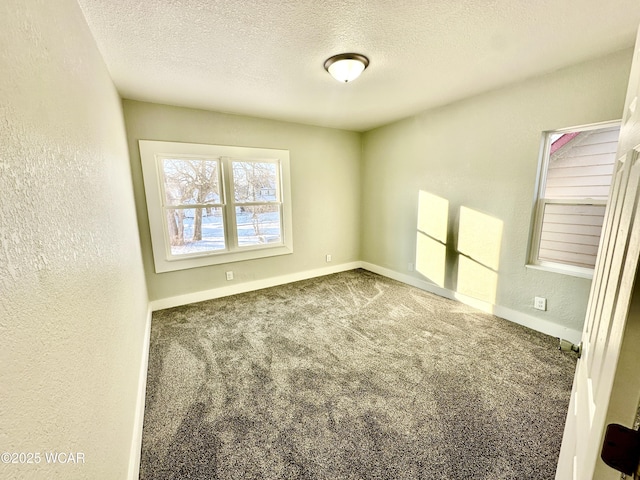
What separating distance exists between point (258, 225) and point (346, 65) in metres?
2.35

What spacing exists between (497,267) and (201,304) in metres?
3.51

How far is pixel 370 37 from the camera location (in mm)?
1775

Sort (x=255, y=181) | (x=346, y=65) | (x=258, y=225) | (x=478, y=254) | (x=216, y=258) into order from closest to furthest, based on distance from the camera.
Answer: (x=346, y=65)
(x=478, y=254)
(x=216, y=258)
(x=255, y=181)
(x=258, y=225)

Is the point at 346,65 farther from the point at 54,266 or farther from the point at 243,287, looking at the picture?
the point at 243,287

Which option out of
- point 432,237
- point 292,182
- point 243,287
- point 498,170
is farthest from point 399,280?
point 243,287

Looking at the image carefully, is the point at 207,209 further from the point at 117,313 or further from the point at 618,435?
the point at 618,435

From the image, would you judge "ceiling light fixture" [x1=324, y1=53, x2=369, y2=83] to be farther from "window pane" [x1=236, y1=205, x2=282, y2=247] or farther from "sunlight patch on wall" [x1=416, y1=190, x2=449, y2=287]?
"window pane" [x1=236, y1=205, x2=282, y2=247]

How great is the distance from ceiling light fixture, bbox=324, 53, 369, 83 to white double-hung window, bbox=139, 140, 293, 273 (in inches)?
68.7

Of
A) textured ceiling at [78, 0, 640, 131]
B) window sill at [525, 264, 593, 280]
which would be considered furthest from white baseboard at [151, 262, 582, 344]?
textured ceiling at [78, 0, 640, 131]

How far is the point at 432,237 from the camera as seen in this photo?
137 inches

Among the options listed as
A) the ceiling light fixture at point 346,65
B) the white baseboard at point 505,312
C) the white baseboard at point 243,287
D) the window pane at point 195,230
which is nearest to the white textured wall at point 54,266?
the ceiling light fixture at point 346,65

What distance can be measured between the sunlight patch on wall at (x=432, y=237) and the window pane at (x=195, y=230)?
2.72 meters

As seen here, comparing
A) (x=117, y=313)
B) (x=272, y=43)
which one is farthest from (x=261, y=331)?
(x=272, y=43)

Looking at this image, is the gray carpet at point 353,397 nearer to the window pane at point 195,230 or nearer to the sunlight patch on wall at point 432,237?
the sunlight patch on wall at point 432,237
